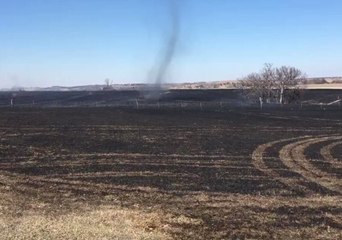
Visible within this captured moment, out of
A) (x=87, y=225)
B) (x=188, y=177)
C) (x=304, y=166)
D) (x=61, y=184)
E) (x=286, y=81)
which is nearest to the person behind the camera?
(x=87, y=225)

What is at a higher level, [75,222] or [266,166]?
[75,222]

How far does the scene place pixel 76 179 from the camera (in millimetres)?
18062

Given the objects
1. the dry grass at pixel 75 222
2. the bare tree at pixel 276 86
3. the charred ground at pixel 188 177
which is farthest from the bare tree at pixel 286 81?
the dry grass at pixel 75 222

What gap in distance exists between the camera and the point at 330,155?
24578 millimetres

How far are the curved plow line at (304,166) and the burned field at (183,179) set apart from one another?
0.13 ft

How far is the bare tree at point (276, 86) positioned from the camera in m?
88.9

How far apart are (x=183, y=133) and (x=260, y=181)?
642 inches

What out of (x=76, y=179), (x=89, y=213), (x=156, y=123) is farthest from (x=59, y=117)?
(x=89, y=213)

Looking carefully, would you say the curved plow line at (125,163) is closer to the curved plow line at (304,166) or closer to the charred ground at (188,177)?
the charred ground at (188,177)

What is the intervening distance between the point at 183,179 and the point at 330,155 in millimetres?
9606

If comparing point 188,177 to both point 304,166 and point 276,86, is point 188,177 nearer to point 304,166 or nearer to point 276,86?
point 304,166

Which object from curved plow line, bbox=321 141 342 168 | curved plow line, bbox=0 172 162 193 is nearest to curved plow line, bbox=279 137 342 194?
curved plow line, bbox=321 141 342 168

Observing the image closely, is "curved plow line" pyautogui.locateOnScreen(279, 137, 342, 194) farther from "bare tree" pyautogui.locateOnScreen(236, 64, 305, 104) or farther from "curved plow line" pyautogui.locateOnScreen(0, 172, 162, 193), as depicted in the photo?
"bare tree" pyautogui.locateOnScreen(236, 64, 305, 104)

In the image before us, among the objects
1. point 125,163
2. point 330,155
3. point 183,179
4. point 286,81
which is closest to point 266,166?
point 183,179
